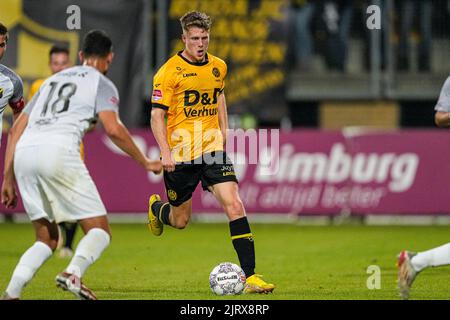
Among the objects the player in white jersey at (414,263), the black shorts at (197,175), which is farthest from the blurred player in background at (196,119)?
the player in white jersey at (414,263)

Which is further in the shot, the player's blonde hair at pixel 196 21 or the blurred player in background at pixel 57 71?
the blurred player in background at pixel 57 71

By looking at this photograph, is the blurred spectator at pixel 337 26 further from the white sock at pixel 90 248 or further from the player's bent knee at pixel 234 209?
the white sock at pixel 90 248

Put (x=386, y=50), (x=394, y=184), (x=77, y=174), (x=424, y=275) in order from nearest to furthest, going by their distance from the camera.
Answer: (x=77, y=174), (x=424, y=275), (x=394, y=184), (x=386, y=50)

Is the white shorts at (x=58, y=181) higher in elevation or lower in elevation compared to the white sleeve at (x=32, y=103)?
lower

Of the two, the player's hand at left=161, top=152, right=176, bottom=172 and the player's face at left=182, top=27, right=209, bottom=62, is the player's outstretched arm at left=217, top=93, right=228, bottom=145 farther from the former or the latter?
the player's hand at left=161, top=152, right=176, bottom=172

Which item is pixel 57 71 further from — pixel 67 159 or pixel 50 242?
pixel 67 159

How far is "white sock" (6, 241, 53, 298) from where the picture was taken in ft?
28.0

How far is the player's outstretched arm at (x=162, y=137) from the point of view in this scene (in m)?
10.2

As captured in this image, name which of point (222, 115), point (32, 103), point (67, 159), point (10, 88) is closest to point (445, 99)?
point (222, 115)

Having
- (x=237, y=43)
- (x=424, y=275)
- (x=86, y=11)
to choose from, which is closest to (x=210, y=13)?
(x=237, y=43)

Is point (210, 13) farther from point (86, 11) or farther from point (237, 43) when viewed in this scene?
point (86, 11)

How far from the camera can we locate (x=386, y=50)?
24.5 m

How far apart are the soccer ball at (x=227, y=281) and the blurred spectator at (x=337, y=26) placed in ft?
51.2

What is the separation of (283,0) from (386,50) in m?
3.95
